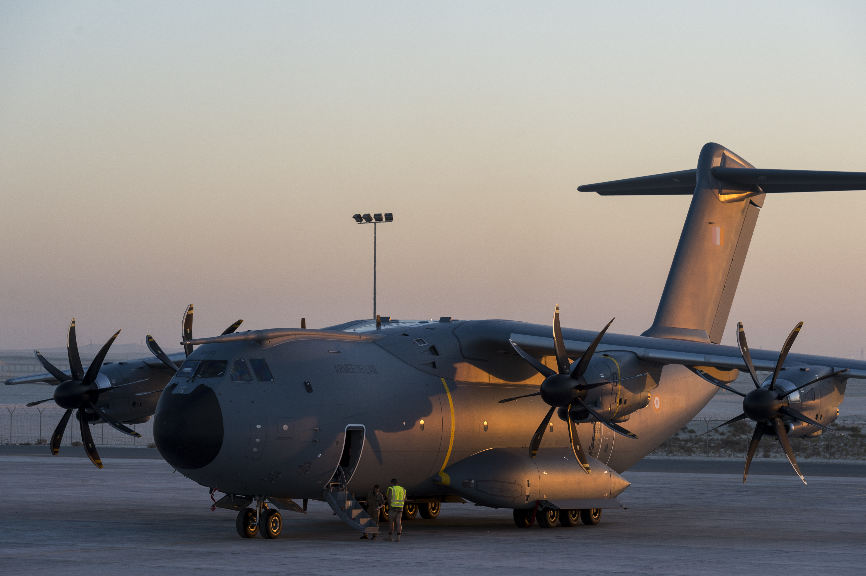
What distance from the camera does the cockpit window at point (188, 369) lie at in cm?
2039

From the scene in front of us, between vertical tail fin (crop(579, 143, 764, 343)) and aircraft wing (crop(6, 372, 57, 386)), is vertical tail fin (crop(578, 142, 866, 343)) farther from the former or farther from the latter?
aircraft wing (crop(6, 372, 57, 386))

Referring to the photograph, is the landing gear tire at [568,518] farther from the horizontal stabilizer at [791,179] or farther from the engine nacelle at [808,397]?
the horizontal stabilizer at [791,179]

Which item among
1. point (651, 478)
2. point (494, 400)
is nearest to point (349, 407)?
point (494, 400)

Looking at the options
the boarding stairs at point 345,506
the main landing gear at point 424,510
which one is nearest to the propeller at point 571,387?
the boarding stairs at point 345,506

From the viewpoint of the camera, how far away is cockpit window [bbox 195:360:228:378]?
20141 millimetres

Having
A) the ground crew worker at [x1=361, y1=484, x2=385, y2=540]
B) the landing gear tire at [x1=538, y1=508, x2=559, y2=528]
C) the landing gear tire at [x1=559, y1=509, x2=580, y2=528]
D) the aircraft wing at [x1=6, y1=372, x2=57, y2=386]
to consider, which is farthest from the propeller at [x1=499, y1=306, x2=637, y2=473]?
the aircraft wing at [x1=6, y1=372, x2=57, y2=386]

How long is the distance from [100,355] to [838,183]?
50.6ft

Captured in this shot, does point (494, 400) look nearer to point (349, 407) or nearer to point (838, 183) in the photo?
point (349, 407)

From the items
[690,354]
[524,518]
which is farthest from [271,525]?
[690,354]

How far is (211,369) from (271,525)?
277cm

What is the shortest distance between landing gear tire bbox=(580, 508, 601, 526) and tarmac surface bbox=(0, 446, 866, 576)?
435 millimetres

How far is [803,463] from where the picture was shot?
155 ft

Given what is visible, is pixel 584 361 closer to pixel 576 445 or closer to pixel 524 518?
pixel 576 445

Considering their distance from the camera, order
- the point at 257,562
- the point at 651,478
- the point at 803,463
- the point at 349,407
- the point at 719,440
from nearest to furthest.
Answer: the point at 257,562 → the point at 349,407 → the point at 651,478 → the point at 803,463 → the point at 719,440
